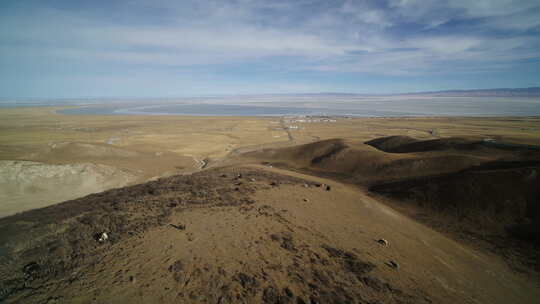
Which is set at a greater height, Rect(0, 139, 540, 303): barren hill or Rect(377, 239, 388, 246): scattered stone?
Rect(0, 139, 540, 303): barren hill

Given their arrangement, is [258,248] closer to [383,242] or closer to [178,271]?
[178,271]

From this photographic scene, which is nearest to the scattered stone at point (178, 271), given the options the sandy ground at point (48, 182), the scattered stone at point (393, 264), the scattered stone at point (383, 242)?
the scattered stone at point (393, 264)

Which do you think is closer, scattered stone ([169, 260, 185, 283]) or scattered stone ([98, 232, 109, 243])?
scattered stone ([169, 260, 185, 283])

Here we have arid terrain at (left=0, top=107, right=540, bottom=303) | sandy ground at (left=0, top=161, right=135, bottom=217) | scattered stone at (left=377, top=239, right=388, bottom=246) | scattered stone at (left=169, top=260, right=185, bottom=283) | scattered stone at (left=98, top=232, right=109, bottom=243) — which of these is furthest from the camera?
sandy ground at (left=0, top=161, right=135, bottom=217)

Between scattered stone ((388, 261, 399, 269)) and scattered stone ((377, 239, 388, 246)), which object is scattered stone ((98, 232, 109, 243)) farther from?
scattered stone ((377, 239, 388, 246))

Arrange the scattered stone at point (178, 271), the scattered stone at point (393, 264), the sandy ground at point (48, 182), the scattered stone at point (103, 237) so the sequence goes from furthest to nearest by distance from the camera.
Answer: the sandy ground at point (48, 182), the scattered stone at point (393, 264), the scattered stone at point (103, 237), the scattered stone at point (178, 271)

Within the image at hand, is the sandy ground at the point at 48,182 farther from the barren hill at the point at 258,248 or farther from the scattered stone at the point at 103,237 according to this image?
the scattered stone at the point at 103,237

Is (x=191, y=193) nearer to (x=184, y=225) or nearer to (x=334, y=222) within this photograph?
(x=184, y=225)

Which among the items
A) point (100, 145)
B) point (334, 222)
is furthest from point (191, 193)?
point (100, 145)

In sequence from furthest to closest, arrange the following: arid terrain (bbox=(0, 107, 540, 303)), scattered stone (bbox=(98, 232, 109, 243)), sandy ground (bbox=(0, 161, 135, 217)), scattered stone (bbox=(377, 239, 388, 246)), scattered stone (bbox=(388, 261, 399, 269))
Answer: sandy ground (bbox=(0, 161, 135, 217))
scattered stone (bbox=(377, 239, 388, 246))
scattered stone (bbox=(388, 261, 399, 269))
scattered stone (bbox=(98, 232, 109, 243))
arid terrain (bbox=(0, 107, 540, 303))

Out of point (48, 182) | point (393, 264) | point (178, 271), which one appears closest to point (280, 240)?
point (178, 271)

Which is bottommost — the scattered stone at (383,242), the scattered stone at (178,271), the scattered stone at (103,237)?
the scattered stone at (383,242)

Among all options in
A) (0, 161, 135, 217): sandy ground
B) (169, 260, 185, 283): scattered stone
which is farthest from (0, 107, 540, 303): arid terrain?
(0, 161, 135, 217): sandy ground
